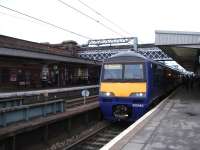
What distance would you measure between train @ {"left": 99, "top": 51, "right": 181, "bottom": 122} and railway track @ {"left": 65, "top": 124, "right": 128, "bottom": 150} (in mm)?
541

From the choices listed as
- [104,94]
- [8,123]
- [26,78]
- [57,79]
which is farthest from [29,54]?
[8,123]

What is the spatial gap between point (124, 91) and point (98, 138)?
90.4 inches

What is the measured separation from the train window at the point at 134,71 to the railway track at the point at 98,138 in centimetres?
227

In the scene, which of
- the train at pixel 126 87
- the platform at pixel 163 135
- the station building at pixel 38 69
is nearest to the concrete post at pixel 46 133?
the train at pixel 126 87

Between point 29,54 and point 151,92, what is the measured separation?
33.6 feet

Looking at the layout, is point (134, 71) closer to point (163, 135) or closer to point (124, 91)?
point (124, 91)

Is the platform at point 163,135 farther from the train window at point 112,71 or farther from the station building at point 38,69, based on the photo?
the station building at point 38,69

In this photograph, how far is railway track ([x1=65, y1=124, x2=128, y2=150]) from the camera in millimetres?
9938

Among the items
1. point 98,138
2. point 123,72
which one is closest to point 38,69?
point 123,72

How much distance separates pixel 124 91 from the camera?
484 inches

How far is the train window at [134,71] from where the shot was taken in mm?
12539

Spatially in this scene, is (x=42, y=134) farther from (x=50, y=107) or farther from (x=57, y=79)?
(x=57, y=79)

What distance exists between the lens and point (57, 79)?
90.3ft

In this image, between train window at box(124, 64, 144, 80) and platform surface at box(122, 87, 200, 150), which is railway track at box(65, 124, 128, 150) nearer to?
platform surface at box(122, 87, 200, 150)
